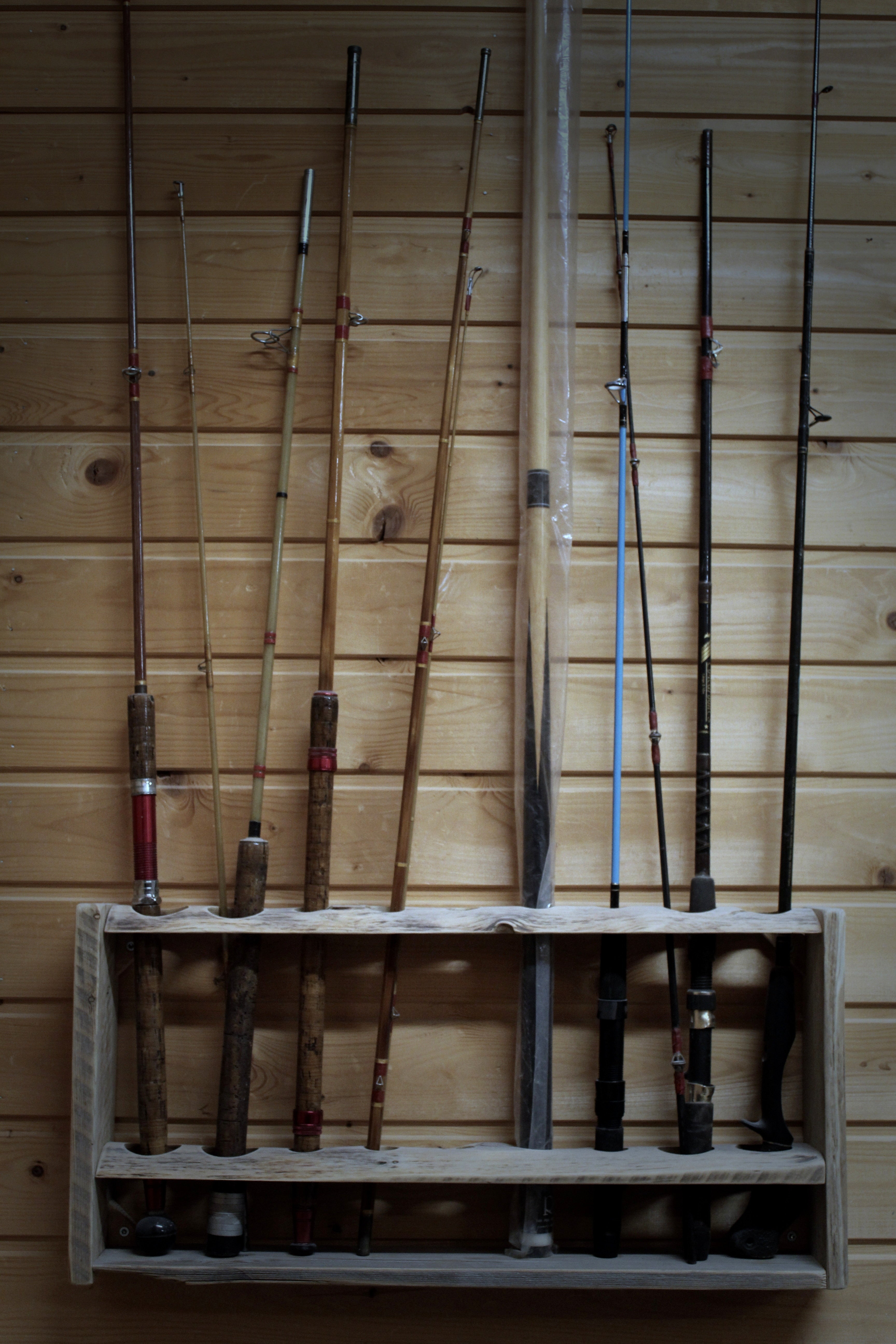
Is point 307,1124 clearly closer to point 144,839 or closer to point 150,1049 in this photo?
point 150,1049

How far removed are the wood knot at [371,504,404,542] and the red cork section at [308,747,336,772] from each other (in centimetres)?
37

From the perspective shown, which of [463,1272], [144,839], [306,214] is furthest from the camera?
[306,214]

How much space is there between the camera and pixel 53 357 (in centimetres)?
169

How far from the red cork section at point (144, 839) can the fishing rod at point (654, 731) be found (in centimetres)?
80

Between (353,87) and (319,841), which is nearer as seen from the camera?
(319,841)

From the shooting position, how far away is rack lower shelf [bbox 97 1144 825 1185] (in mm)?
1413

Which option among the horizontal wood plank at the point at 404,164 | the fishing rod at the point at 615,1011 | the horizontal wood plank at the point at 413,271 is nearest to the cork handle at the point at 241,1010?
the fishing rod at the point at 615,1011

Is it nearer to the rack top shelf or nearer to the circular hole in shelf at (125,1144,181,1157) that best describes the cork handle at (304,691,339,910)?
the rack top shelf

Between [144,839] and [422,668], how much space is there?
512 mm

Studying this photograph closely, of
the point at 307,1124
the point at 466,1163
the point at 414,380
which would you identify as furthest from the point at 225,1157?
the point at 414,380

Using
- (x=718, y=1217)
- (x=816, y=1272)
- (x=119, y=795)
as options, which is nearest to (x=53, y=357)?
(x=119, y=795)

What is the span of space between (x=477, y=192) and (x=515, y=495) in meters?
0.53

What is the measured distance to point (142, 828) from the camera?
5.02 feet

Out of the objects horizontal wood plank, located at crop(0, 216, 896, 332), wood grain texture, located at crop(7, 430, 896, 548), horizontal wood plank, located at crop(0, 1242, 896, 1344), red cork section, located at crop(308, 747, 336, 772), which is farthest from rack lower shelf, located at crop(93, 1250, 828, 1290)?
horizontal wood plank, located at crop(0, 216, 896, 332)
